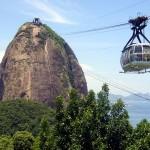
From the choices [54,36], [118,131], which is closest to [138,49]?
[118,131]

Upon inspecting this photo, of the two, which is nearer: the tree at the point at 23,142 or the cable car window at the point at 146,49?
the cable car window at the point at 146,49

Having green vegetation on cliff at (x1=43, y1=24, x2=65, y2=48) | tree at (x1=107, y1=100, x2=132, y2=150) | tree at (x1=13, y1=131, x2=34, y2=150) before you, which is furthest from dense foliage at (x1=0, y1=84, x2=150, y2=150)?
green vegetation on cliff at (x1=43, y1=24, x2=65, y2=48)

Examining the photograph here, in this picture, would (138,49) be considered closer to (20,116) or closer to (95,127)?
(95,127)

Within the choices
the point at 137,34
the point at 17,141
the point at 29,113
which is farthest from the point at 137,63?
the point at 29,113

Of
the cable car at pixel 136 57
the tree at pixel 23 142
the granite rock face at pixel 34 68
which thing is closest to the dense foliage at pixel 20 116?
the granite rock face at pixel 34 68

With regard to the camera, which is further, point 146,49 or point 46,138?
point 146,49

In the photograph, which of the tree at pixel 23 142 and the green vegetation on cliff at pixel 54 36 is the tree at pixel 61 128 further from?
the green vegetation on cliff at pixel 54 36

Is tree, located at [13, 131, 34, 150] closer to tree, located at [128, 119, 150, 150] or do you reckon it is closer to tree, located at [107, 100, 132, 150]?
tree, located at [107, 100, 132, 150]
